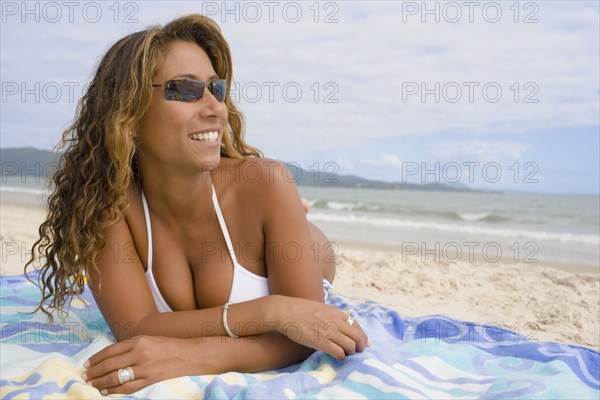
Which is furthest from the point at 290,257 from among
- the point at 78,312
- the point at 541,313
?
the point at 541,313

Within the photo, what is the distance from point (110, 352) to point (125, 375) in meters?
0.13

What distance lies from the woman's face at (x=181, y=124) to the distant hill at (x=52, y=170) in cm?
50

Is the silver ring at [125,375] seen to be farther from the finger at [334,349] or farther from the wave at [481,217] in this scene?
the wave at [481,217]

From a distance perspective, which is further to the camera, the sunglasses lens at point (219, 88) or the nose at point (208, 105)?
the sunglasses lens at point (219, 88)

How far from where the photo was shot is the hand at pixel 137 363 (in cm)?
236

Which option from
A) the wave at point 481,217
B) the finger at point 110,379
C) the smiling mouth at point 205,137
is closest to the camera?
the finger at point 110,379

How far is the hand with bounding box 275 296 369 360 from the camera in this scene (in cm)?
254

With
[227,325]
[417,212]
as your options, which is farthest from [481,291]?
[417,212]

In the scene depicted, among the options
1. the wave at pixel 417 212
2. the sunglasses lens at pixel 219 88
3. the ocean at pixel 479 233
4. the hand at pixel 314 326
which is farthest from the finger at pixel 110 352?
the wave at pixel 417 212

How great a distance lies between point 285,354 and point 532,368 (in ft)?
3.92

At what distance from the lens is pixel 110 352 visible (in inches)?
95.8

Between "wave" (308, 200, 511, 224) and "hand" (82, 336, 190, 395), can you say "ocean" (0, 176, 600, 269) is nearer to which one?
"wave" (308, 200, 511, 224)

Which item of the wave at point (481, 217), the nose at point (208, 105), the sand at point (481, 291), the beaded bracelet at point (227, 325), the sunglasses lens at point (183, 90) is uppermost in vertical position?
the sunglasses lens at point (183, 90)

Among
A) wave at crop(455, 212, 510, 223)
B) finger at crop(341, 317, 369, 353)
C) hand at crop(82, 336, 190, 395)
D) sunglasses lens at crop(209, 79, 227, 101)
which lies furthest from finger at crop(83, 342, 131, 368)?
wave at crop(455, 212, 510, 223)
